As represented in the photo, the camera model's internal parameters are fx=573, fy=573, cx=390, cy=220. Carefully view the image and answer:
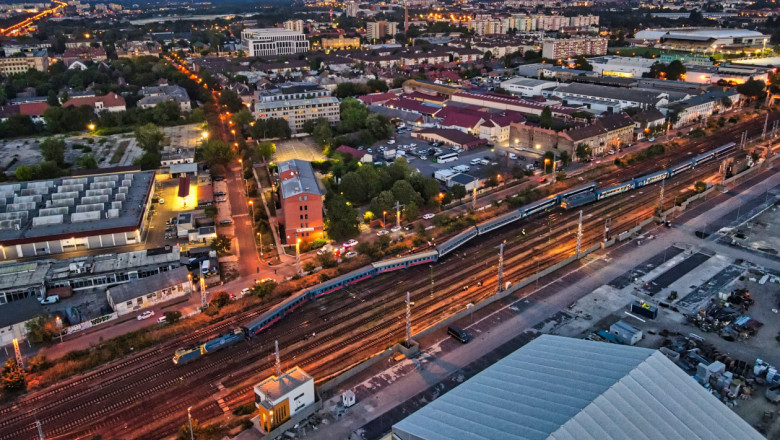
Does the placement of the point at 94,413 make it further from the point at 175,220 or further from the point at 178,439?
the point at 175,220

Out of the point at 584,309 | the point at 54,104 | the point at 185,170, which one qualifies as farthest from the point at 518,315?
the point at 54,104

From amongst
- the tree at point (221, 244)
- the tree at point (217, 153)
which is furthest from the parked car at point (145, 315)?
the tree at point (217, 153)

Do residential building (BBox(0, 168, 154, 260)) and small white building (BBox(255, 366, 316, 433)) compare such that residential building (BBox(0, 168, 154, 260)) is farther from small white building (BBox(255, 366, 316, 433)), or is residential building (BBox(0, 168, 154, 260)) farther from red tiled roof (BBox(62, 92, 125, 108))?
red tiled roof (BBox(62, 92, 125, 108))

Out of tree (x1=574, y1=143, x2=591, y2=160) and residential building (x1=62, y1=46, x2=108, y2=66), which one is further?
residential building (x1=62, y1=46, x2=108, y2=66)

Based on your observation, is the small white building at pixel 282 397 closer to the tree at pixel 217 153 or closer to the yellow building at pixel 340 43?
the tree at pixel 217 153

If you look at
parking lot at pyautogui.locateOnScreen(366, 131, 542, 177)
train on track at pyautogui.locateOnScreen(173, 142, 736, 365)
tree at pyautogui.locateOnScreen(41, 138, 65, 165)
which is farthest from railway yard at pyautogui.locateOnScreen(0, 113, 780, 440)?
tree at pyautogui.locateOnScreen(41, 138, 65, 165)

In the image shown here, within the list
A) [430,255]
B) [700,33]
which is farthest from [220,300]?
[700,33]
